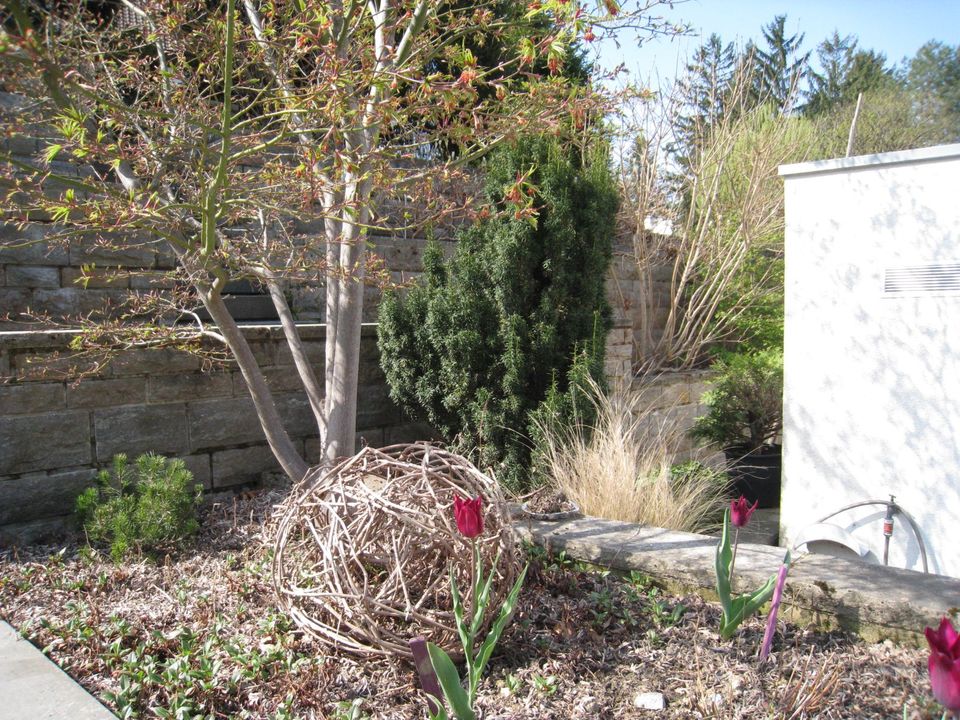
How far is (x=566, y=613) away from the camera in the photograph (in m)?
2.80

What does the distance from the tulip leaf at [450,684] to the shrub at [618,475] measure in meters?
2.29

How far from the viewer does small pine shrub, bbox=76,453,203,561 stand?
11.8 feet

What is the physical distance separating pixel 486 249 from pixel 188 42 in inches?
81.6

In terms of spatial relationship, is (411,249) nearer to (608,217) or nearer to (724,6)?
(608,217)

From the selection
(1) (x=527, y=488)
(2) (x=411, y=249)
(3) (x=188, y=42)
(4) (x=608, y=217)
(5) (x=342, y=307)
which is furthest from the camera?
(2) (x=411, y=249)

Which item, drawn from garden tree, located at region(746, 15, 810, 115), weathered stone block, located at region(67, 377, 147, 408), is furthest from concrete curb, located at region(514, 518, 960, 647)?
garden tree, located at region(746, 15, 810, 115)

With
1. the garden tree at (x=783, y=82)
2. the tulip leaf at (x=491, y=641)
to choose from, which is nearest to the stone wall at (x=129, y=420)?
the tulip leaf at (x=491, y=641)

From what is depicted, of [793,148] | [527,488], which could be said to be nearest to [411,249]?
[527,488]

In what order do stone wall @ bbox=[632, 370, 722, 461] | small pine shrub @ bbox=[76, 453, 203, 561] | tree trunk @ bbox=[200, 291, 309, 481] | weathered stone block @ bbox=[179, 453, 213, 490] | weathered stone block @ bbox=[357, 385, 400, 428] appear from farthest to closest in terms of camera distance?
stone wall @ bbox=[632, 370, 722, 461]
weathered stone block @ bbox=[357, 385, 400, 428]
weathered stone block @ bbox=[179, 453, 213, 490]
tree trunk @ bbox=[200, 291, 309, 481]
small pine shrub @ bbox=[76, 453, 203, 561]

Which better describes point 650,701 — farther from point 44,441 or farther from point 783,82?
point 783,82

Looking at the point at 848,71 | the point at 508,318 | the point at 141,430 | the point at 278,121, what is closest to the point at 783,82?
the point at 508,318

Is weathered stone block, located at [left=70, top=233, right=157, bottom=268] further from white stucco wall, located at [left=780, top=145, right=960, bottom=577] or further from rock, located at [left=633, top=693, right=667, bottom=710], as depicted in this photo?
rock, located at [left=633, top=693, right=667, bottom=710]

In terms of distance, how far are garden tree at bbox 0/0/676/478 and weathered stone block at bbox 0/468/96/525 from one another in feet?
2.35

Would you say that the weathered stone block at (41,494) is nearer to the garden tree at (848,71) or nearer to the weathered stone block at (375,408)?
the weathered stone block at (375,408)
